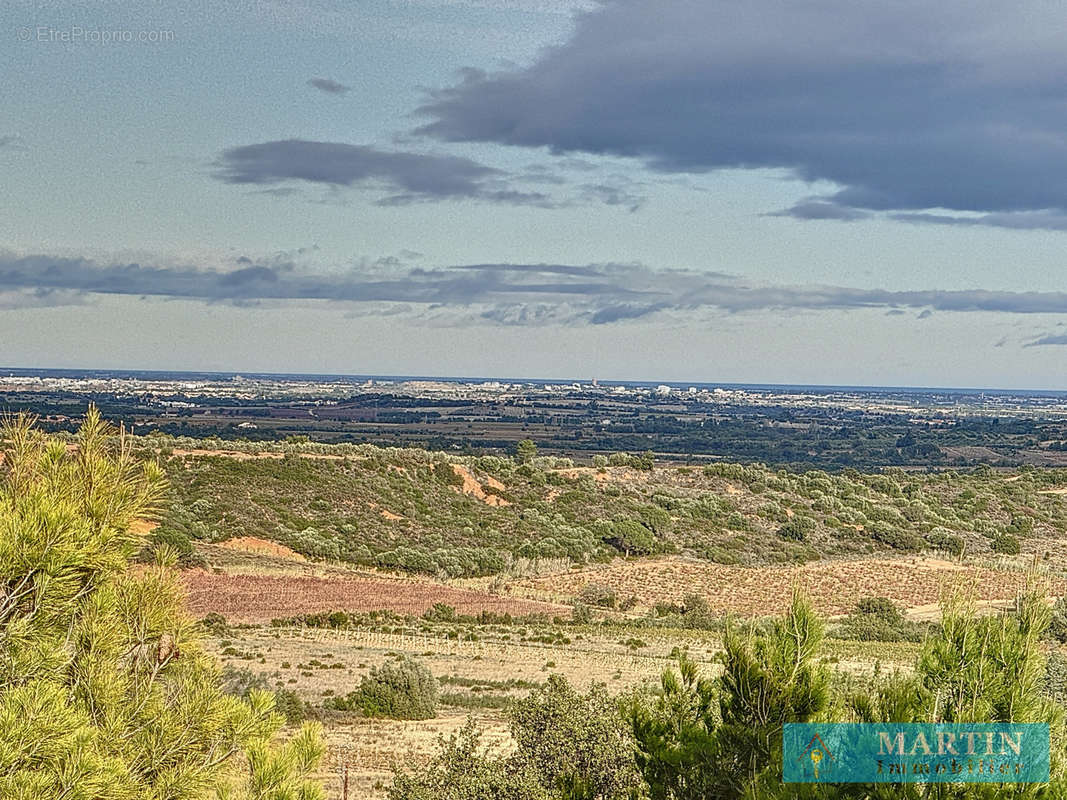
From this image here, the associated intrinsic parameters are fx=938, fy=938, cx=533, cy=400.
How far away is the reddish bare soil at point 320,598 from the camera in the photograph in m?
29.6

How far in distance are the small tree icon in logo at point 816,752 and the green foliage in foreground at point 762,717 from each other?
8.4 inches

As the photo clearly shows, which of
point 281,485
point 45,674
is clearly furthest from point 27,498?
point 281,485

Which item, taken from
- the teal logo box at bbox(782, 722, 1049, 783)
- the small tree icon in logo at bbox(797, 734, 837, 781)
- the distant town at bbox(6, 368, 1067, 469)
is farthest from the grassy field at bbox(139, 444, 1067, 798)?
the distant town at bbox(6, 368, 1067, 469)

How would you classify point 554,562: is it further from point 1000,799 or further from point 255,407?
point 255,407

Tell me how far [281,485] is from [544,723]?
1542 inches

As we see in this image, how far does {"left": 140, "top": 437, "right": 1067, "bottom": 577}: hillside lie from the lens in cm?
4247

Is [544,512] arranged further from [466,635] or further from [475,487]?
[466,635]

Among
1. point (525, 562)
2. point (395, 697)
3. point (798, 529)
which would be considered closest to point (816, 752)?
point (395, 697)

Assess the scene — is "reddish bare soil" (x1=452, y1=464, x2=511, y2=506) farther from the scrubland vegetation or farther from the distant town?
the distant town

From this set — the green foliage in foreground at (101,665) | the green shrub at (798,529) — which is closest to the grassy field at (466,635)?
the green foliage in foreground at (101,665)

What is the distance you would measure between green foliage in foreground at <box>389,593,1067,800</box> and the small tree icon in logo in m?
0.21

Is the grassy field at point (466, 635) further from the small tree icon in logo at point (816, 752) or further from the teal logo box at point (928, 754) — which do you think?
the teal logo box at point (928, 754)

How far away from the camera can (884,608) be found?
3334 cm

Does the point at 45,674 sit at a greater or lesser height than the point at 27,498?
lesser
